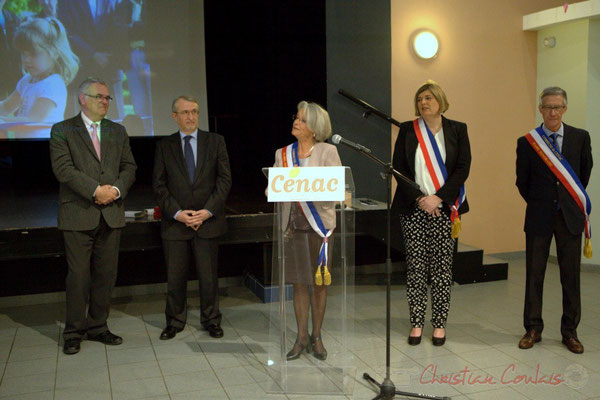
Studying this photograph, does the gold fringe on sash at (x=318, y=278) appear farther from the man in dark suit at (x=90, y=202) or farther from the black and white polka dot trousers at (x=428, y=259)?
the man in dark suit at (x=90, y=202)

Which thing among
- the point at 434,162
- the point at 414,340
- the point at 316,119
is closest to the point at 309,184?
the point at 316,119

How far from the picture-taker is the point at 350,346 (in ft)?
12.2

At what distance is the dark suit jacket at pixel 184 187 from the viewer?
156 inches

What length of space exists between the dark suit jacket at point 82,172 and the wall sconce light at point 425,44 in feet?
9.80

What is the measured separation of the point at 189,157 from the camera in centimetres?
398

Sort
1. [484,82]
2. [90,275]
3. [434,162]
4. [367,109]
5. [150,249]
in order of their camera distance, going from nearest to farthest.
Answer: [434,162] < [90,275] < [150,249] < [367,109] < [484,82]

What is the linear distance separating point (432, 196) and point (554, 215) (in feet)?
2.39

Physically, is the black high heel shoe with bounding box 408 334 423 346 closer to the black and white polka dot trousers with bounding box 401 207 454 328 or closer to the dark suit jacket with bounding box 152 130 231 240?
the black and white polka dot trousers with bounding box 401 207 454 328

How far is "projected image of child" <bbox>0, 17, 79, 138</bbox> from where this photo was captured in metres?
6.36

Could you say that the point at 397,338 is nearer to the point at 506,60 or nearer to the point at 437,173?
the point at 437,173

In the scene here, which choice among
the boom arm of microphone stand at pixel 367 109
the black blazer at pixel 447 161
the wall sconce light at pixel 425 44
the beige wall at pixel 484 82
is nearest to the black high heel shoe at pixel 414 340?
the black blazer at pixel 447 161

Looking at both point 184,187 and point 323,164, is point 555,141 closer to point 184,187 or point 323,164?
point 323,164

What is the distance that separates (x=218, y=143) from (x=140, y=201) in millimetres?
2030

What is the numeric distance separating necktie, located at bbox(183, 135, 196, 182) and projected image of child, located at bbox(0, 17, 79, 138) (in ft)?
10.5
